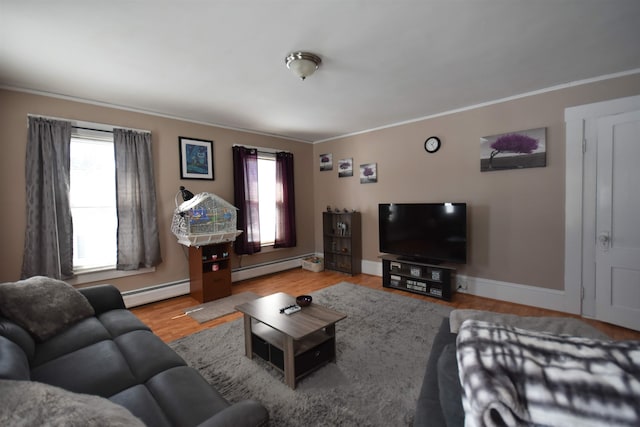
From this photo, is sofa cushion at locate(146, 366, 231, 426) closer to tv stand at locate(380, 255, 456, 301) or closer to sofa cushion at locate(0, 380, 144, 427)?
sofa cushion at locate(0, 380, 144, 427)

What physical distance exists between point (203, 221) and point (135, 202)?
2.72ft

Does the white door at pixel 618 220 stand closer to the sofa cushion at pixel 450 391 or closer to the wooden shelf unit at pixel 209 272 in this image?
the sofa cushion at pixel 450 391

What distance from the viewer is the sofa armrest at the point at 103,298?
2.18m

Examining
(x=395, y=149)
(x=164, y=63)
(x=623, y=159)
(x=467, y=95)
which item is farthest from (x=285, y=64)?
(x=623, y=159)

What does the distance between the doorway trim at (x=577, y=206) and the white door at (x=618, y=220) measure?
0.27ft

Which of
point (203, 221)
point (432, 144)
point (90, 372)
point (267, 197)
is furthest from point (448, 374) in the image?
point (267, 197)

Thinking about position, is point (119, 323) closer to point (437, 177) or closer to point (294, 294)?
point (294, 294)

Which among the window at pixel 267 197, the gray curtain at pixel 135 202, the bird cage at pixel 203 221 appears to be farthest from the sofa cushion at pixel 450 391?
the window at pixel 267 197

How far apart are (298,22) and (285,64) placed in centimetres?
57

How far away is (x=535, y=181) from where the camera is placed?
3.17 meters

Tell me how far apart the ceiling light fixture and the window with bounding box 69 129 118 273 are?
249 centimetres

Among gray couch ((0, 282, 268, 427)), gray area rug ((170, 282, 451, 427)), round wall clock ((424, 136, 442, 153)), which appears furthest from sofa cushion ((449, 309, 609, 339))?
round wall clock ((424, 136, 442, 153))

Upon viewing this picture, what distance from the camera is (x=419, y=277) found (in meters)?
3.75

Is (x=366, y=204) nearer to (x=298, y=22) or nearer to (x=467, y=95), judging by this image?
(x=467, y=95)
